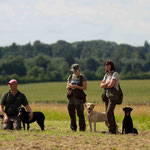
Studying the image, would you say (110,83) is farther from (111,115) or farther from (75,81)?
(75,81)

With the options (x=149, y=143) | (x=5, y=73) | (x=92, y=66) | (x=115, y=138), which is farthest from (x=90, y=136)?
(x=92, y=66)

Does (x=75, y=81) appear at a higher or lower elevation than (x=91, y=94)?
higher

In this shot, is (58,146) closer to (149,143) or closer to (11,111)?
(149,143)

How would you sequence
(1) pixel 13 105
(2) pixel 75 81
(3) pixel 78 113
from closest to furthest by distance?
1. (2) pixel 75 81
2. (1) pixel 13 105
3. (3) pixel 78 113

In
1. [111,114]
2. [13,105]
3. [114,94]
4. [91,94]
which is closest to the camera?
[114,94]

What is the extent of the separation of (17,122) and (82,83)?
2.32 metres

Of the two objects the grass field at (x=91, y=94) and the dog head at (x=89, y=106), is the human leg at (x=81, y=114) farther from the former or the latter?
the grass field at (x=91, y=94)

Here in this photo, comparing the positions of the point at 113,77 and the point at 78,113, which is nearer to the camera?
the point at 113,77

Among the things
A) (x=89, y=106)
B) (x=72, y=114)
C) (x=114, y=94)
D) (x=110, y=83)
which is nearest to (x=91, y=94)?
(x=72, y=114)

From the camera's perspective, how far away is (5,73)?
11681 cm

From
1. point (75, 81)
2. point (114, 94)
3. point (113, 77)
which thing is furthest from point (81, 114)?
point (113, 77)

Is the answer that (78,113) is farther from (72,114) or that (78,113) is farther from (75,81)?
(75,81)

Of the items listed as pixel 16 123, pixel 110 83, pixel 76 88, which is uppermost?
pixel 110 83

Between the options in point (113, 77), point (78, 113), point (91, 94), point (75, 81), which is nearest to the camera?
point (113, 77)
